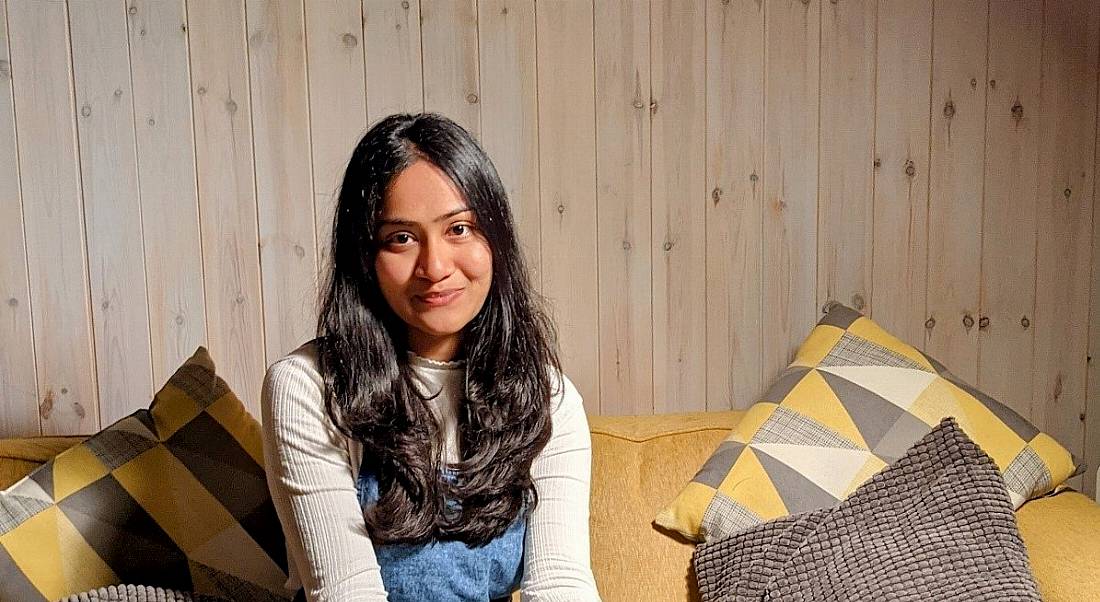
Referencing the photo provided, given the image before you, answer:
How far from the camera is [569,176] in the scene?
1945 mm

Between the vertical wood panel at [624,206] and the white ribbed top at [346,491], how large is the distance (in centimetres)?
66

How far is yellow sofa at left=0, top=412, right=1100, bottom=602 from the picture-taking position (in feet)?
5.09

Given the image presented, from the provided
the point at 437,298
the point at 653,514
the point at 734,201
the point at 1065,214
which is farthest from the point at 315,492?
the point at 1065,214

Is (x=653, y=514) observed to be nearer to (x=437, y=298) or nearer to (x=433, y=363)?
(x=433, y=363)

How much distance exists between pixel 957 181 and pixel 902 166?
126 millimetres

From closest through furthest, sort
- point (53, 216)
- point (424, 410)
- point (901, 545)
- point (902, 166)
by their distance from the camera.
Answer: point (424, 410) < point (901, 545) < point (53, 216) < point (902, 166)

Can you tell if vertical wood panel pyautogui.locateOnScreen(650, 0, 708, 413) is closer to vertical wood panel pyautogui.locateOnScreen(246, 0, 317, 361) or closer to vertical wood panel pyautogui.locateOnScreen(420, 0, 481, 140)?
vertical wood panel pyautogui.locateOnScreen(420, 0, 481, 140)

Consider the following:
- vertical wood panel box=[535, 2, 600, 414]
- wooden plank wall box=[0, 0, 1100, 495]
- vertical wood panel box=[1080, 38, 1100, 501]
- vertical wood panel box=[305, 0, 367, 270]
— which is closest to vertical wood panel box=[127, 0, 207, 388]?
wooden plank wall box=[0, 0, 1100, 495]

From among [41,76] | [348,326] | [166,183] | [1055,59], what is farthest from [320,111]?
[1055,59]

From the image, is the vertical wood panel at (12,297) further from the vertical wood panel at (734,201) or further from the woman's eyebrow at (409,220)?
the vertical wood panel at (734,201)

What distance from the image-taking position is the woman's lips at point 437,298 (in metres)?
1.20

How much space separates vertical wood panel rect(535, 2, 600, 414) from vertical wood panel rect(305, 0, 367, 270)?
340mm

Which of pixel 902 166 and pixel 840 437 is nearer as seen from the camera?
pixel 840 437

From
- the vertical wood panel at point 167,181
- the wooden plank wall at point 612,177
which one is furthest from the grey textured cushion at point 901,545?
the vertical wood panel at point 167,181
